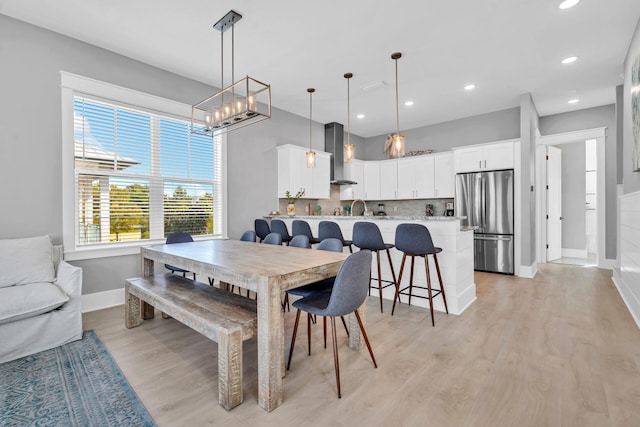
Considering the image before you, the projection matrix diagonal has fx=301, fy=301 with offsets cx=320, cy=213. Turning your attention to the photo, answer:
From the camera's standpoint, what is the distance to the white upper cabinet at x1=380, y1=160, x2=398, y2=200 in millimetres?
6816

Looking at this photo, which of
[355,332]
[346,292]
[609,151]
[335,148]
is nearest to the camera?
[346,292]

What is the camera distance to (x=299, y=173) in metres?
5.45

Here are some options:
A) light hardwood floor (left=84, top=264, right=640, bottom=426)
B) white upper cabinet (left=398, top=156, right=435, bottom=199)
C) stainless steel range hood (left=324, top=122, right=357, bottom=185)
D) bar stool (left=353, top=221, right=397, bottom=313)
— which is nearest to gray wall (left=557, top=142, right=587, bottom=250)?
white upper cabinet (left=398, top=156, right=435, bottom=199)

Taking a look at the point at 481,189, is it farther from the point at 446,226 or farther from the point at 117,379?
the point at 117,379

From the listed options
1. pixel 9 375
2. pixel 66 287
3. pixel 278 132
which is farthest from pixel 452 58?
pixel 9 375

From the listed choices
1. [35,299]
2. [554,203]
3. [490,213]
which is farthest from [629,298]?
[35,299]

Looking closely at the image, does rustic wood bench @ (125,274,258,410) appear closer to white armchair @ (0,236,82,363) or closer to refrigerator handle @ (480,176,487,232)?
white armchair @ (0,236,82,363)

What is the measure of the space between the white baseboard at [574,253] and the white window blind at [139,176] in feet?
24.8

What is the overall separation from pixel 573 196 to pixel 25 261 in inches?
371

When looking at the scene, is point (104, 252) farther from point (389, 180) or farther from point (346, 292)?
point (389, 180)

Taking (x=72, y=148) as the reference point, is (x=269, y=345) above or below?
below

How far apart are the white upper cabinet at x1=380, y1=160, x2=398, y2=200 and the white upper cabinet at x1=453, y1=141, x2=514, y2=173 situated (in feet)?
4.66

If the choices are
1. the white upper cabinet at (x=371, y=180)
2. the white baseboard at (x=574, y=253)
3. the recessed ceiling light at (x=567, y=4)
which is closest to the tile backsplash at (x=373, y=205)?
the white upper cabinet at (x=371, y=180)

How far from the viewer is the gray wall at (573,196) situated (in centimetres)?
673
